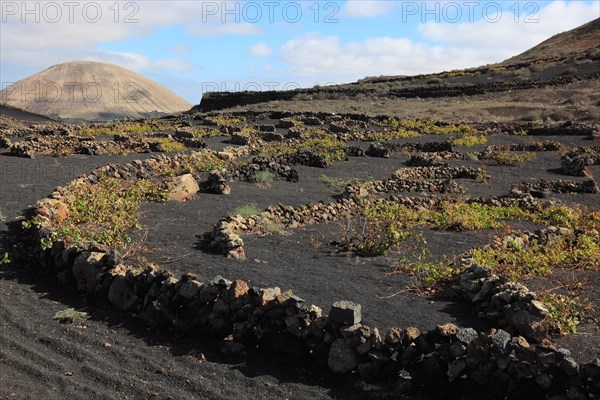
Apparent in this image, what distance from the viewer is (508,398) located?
460 cm

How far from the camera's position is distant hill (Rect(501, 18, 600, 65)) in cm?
6562

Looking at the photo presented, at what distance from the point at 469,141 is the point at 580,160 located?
6.43 meters

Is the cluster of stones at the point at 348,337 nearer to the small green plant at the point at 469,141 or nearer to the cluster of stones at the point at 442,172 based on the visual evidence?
the cluster of stones at the point at 442,172

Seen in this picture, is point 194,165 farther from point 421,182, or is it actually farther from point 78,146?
point 421,182

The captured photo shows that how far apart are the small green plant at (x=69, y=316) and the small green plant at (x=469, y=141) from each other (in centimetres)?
2166

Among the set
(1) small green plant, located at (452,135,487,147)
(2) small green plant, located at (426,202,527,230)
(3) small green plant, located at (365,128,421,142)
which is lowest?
(2) small green plant, located at (426,202,527,230)

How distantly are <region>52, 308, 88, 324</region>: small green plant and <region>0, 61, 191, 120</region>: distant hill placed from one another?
9964cm

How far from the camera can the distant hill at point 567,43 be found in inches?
2584

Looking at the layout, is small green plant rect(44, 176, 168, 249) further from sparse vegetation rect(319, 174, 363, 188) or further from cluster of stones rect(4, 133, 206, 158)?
cluster of stones rect(4, 133, 206, 158)

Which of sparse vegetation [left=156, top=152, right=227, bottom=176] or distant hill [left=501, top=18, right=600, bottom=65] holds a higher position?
distant hill [left=501, top=18, right=600, bottom=65]

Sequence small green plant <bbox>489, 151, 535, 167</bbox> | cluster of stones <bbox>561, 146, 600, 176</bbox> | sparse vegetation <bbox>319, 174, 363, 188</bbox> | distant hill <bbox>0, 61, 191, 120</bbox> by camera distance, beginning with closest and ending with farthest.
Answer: sparse vegetation <bbox>319, 174, 363, 188</bbox>
cluster of stones <bbox>561, 146, 600, 176</bbox>
small green plant <bbox>489, 151, 535, 167</bbox>
distant hill <bbox>0, 61, 191, 120</bbox>

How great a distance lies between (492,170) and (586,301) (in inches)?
537

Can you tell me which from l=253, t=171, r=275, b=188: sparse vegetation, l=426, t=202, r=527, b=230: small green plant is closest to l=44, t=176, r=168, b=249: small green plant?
l=253, t=171, r=275, b=188: sparse vegetation

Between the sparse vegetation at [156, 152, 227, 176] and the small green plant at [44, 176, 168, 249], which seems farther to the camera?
the sparse vegetation at [156, 152, 227, 176]
